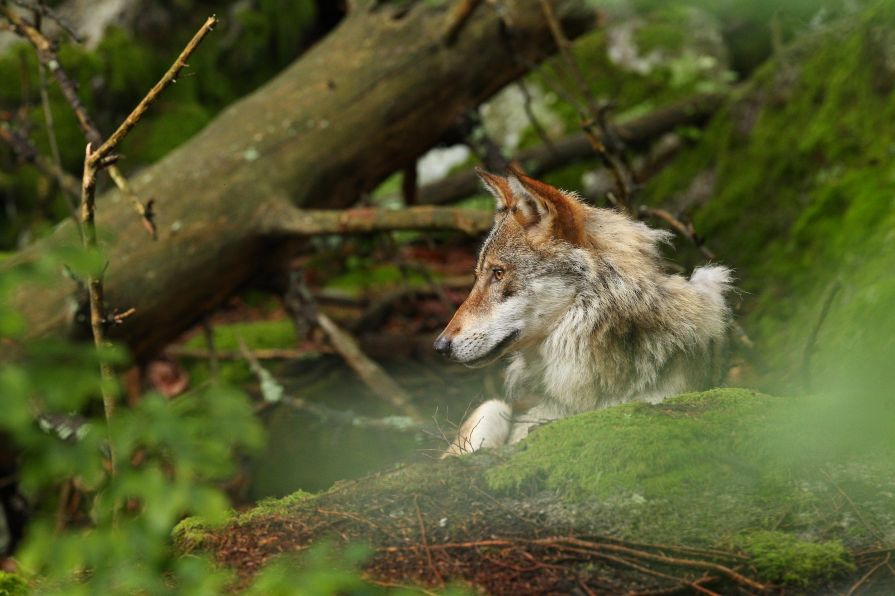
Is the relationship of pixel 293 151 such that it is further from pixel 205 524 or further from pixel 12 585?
pixel 205 524

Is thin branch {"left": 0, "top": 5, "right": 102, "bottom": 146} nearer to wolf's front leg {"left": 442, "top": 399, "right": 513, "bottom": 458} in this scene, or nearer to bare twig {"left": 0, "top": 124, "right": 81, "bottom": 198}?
bare twig {"left": 0, "top": 124, "right": 81, "bottom": 198}

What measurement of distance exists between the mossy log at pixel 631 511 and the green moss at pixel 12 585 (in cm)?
126

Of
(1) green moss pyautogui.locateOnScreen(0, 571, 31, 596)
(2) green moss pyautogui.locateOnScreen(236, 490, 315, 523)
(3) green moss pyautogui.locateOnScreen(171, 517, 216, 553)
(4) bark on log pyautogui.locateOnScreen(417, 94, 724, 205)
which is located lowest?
(4) bark on log pyautogui.locateOnScreen(417, 94, 724, 205)

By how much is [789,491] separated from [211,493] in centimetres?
250

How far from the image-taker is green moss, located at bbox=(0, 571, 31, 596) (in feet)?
14.4

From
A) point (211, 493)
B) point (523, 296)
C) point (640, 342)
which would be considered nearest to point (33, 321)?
point (523, 296)

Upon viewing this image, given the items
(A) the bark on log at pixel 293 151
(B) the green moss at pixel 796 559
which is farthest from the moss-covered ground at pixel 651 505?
(A) the bark on log at pixel 293 151

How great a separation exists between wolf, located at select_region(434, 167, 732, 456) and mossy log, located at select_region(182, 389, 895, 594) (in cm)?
80

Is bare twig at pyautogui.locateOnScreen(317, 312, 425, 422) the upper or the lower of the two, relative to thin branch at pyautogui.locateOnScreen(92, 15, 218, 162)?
lower

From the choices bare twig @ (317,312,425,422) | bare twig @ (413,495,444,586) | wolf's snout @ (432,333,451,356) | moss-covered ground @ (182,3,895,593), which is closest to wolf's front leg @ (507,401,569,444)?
Answer: wolf's snout @ (432,333,451,356)

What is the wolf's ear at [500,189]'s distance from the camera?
5371 millimetres

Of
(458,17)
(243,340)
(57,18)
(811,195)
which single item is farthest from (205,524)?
(811,195)

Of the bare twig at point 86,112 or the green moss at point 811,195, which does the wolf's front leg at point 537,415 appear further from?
the bare twig at point 86,112

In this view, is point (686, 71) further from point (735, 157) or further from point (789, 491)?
point (789, 491)
